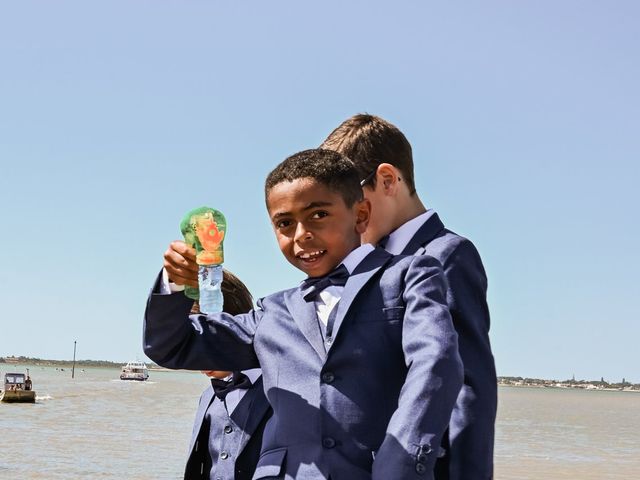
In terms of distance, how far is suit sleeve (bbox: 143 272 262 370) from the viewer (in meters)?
2.36

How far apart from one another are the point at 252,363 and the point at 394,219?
0.66 m

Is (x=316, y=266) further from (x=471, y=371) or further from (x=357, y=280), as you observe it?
(x=471, y=371)

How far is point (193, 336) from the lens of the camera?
2453 mm

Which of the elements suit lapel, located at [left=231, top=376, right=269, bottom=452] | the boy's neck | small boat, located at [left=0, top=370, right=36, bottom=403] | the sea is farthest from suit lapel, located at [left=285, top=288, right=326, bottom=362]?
small boat, located at [left=0, top=370, right=36, bottom=403]

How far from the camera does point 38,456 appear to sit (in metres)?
28.5

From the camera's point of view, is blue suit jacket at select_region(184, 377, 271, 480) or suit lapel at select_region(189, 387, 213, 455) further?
suit lapel at select_region(189, 387, 213, 455)

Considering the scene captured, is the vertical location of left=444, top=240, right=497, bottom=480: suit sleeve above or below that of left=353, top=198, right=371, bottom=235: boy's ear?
below

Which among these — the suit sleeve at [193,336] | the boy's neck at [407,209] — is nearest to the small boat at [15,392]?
the boy's neck at [407,209]

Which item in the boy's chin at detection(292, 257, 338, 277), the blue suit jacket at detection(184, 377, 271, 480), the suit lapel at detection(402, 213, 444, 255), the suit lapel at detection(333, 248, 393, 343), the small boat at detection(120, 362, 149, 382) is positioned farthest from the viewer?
the small boat at detection(120, 362, 149, 382)

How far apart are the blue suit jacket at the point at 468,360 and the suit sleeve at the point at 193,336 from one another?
51 centimetres

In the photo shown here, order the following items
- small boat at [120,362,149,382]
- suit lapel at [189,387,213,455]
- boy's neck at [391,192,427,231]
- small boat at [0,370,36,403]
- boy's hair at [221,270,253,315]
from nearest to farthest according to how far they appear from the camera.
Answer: boy's neck at [391,192,427,231], suit lapel at [189,387,213,455], boy's hair at [221,270,253,315], small boat at [0,370,36,403], small boat at [120,362,149,382]

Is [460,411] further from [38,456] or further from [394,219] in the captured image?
[38,456]

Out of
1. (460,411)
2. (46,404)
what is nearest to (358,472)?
(460,411)

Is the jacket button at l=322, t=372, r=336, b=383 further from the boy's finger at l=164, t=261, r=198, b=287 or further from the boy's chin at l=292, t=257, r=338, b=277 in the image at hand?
the boy's finger at l=164, t=261, r=198, b=287
